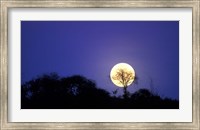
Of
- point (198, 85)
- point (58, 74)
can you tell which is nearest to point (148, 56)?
point (198, 85)

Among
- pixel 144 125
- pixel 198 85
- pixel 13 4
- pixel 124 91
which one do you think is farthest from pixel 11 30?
pixel 198 85

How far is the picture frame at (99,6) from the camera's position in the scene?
3.13 metres

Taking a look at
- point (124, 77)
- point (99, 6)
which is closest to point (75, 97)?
point (124, 77)

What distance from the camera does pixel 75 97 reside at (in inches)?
127

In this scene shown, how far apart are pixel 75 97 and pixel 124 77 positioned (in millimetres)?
408

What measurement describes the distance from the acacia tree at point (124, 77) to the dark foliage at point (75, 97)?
83mm

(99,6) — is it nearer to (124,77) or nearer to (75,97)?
(124,77)

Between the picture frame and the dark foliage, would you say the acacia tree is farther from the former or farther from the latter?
the picture frame

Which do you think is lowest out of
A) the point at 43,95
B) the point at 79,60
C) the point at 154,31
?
the point at 43,95

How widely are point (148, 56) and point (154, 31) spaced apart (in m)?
0.20

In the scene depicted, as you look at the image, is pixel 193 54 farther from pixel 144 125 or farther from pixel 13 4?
pixel 13 4

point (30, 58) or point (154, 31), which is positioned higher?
point (154, 31)

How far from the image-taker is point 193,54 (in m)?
3.13

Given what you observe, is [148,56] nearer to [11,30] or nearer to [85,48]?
[85,48]
